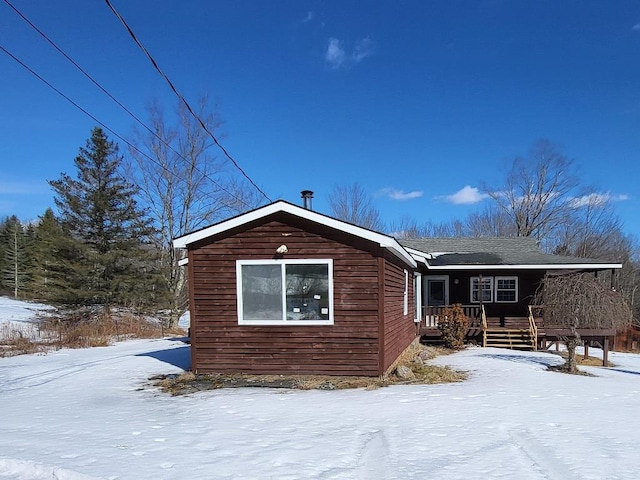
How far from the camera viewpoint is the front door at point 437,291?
17.0m

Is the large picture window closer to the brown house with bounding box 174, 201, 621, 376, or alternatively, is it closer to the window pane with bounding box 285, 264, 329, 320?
the brown house with bounding box 174, 201, 621, 376

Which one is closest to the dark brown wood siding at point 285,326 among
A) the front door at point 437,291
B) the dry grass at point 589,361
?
the dry grass at point 589,361

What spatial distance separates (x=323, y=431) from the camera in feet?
17.0

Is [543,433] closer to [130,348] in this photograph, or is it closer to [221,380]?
[221,380]

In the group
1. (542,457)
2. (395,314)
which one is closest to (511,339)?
(395,314)

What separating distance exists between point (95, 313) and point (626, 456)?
2248 cm

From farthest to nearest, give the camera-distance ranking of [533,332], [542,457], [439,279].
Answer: [439,279] < [533,332] < [542,457]

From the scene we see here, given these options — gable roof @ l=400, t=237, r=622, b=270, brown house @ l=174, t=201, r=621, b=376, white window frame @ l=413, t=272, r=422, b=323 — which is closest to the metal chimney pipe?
brown house @ l=174, t=201, r=621, b=376

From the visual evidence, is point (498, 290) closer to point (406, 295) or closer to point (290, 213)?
point (406, 295)

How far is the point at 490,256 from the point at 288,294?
10.9m

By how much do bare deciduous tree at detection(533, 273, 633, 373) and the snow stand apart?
14.4ft

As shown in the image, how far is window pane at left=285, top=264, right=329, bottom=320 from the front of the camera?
27.2 ft

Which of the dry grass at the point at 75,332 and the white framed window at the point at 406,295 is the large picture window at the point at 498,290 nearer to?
the white framed window at the point at 406,295

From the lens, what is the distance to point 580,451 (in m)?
4.48
